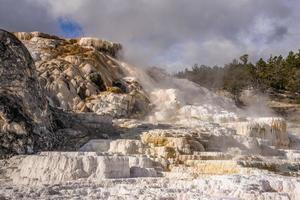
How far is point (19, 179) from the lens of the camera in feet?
44.2

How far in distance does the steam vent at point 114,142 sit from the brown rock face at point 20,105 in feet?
0.13

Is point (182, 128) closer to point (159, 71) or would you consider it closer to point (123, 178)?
point (123, 178)

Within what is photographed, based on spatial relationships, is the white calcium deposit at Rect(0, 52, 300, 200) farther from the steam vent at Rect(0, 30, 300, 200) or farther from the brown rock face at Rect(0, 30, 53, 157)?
the brown rock face at Rect(0, 30, 53, 157)

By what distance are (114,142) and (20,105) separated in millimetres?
3461

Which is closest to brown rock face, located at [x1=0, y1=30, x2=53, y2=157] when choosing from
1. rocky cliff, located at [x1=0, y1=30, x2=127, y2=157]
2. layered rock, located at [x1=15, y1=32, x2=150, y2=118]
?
rocky cliff, located at [x1=0, y1=30, x2=127, y2=157]

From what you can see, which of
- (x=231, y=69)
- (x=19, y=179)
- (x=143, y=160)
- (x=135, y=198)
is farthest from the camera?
(x=231, y=69)

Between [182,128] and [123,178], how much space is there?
769cm

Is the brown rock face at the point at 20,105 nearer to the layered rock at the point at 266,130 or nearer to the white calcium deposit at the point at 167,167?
the white calcium deposit at the point at 167,167

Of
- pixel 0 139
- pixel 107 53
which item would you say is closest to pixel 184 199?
pixel 0 139

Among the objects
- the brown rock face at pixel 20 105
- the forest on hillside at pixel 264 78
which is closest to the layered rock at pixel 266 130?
the brown rock face at pixel 20 105

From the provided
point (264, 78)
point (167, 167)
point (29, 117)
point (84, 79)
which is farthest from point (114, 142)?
point (264, 78)

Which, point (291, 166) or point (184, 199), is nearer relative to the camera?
point (184, 199)

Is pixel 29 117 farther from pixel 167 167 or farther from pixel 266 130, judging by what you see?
pixel 266 130

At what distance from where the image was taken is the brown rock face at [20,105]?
16.4 meters
